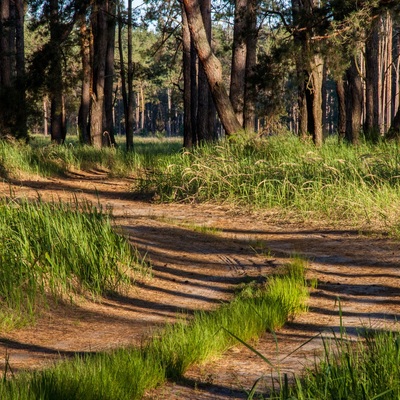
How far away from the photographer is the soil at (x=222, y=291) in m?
4.34

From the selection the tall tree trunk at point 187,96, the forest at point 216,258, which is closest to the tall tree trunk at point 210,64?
the forest at point 216,258

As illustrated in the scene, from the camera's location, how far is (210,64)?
50.7 feet

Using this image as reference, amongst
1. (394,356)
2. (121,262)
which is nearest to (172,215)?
(121,262)

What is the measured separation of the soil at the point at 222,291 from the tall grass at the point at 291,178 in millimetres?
367

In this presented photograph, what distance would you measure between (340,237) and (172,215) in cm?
288

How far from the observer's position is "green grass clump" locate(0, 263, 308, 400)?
3318 mm

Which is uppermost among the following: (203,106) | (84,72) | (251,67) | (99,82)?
(84,72)

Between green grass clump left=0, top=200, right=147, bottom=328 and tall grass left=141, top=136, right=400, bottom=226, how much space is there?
3.96 meters

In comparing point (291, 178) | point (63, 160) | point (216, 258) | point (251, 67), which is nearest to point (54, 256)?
point (216, 258)

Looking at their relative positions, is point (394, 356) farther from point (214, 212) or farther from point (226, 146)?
point (226, 146)

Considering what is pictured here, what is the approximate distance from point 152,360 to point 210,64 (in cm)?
1211

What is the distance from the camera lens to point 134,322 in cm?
567

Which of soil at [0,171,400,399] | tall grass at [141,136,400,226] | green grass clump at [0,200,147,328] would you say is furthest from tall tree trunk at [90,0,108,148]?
green grass clump at [0,200,147,328]

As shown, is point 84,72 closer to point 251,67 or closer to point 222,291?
point 251,67
